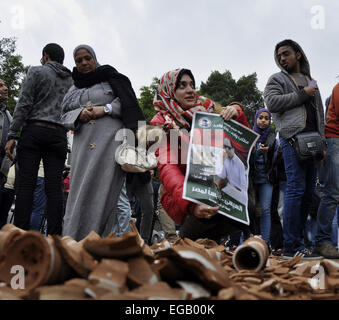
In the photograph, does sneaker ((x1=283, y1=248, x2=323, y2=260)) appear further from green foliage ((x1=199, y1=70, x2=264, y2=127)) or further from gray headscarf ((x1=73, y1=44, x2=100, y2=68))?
green foliage ((x1=199, y1=70, x2=264, y2=127))

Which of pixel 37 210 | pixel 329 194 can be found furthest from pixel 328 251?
pixel 37 210

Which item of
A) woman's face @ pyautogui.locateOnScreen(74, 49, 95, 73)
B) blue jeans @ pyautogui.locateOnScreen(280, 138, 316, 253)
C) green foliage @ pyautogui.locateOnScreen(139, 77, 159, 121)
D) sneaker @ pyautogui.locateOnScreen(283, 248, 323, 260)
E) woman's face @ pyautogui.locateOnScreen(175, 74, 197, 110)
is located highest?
green foliage @ pyautogui.locateOnScreen(139, 77, 159, 121)

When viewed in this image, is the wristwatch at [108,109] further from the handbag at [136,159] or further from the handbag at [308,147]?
the handbag at [308,147]

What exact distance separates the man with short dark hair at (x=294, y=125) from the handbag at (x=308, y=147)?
0.09m

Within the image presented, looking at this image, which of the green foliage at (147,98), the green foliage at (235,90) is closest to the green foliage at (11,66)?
the green foliage at (147,98)

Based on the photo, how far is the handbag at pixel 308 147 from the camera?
13.1ft

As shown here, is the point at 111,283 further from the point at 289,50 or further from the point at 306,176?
the point at 289,50

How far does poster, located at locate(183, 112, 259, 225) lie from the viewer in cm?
251

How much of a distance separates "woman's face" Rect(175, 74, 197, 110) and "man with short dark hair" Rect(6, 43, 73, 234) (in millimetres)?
1436

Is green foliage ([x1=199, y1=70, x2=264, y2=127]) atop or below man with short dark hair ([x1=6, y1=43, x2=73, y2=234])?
atop

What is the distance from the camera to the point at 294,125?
422 cm

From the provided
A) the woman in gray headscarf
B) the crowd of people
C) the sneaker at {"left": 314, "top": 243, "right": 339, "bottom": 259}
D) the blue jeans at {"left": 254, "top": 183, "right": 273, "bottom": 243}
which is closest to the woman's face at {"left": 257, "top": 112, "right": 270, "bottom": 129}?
the blue jeans at {"left": 254, "top": 183, "right": 273, "bottom": 243}

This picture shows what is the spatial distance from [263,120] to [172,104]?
3.09 m

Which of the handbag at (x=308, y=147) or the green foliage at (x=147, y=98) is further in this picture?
the green foliage at (x=147, y=98)
